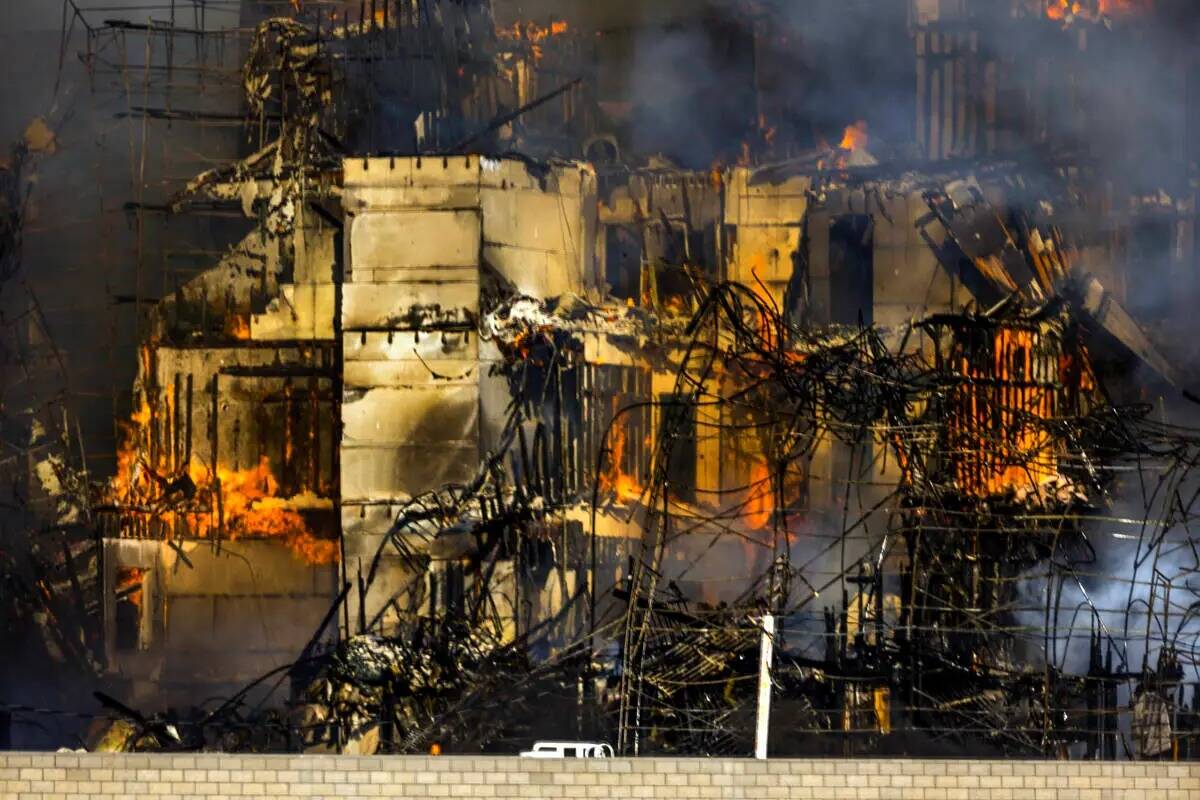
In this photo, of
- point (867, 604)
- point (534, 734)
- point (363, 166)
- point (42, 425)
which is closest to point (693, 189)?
point (363, 166)

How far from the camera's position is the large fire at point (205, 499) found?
328 inches

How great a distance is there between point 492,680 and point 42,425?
2.80 m

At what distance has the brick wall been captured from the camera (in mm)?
7605

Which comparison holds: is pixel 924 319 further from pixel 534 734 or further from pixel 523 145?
pixel 534 734

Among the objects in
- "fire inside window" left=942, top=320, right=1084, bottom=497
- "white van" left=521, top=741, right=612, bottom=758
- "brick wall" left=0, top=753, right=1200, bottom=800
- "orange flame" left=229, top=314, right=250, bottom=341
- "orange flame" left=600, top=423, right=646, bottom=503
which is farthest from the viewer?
"orange flame" left=229, top=314, right=250, bottom=341

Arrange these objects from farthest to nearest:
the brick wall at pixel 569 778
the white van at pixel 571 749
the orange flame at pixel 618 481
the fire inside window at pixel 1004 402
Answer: the orange flame at pixel 618 481
the fire inside window at pixel 1004 402
the white van at pixel 571 749
the brick wall at pixel 569 778

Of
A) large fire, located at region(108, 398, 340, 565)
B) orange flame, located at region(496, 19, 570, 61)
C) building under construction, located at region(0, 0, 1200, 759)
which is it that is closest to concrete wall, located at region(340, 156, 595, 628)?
building under construction, located at region(0, 0, 1200, 759)

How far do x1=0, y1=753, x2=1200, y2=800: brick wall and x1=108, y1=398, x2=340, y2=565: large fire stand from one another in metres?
1.24

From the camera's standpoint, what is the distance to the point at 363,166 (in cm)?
836

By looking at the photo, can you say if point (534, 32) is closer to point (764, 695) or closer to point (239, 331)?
point (239, 331)

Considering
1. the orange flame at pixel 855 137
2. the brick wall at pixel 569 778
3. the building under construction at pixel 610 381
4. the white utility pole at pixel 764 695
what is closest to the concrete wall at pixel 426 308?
the building under construction at pixel 610 381

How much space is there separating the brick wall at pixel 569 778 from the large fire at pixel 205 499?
124 centimetres

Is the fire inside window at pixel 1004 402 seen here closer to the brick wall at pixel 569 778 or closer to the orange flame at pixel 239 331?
the brick wall at pixel 569 778

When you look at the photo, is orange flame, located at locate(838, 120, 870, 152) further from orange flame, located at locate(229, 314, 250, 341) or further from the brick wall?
orange flame, located at locate(229, 314, 250, 341)
